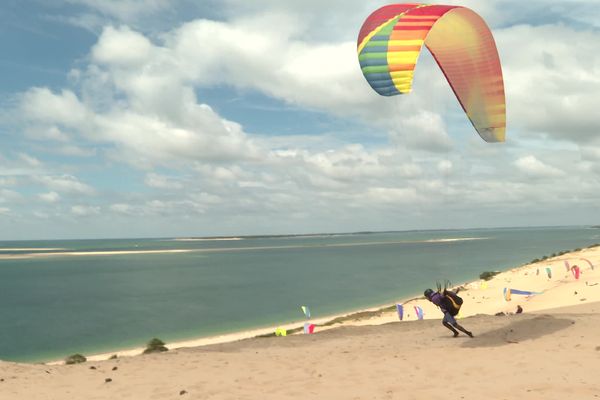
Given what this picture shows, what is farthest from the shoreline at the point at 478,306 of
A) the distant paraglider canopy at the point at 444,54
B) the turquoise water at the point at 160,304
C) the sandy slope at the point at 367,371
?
the distant paraglider canopy at the point at 444,54

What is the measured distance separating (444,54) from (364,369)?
425 inches

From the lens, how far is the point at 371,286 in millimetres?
66625

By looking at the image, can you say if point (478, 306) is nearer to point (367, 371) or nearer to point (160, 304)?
point (367, 371)

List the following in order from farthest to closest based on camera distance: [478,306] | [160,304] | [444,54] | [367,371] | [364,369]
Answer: [160,304] → [478,306] → [444,54] → [364,369] → [367,371]

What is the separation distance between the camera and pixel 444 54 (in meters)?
16.3

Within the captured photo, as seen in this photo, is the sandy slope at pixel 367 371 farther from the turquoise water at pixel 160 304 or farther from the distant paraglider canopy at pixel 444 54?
Answer: the turquoise water at pixel 160 304

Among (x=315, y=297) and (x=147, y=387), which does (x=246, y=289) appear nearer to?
(x=315, y=297)

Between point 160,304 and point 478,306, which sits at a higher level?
point 478,306

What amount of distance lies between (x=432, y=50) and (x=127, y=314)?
41.9 m

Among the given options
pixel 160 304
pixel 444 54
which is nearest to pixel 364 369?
pixel 444 54

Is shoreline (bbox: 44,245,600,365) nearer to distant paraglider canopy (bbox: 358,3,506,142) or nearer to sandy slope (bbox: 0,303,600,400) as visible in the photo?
sandy slope (bbox: 0,303,600,400)

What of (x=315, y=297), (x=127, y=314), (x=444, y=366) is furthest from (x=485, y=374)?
(x=315, y=297)

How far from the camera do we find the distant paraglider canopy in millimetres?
13672

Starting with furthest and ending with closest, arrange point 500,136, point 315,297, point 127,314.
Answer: point 315,297 → point 127,314 → point 500,136
